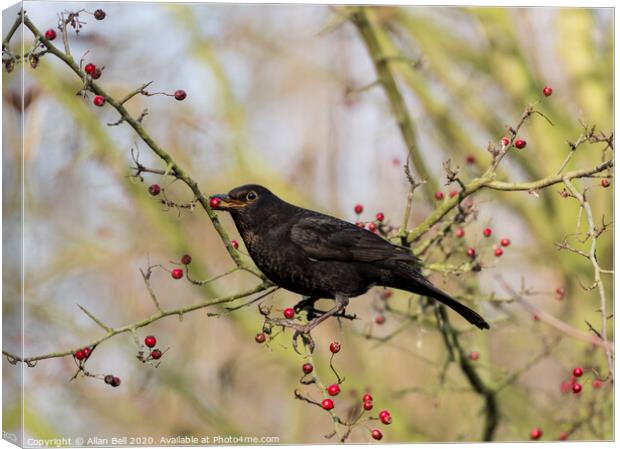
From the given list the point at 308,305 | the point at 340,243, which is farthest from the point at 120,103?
the point at 308,305

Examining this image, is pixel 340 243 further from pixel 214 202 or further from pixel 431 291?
pixel 214 202

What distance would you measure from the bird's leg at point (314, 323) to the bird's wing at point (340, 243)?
22 centimetres

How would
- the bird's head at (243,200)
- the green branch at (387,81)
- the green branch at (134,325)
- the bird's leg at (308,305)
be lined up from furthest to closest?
the green branch at (387,81)
the bird's leg at (308,305)
the bird's head at (243,200)
the green branch at (134,325)

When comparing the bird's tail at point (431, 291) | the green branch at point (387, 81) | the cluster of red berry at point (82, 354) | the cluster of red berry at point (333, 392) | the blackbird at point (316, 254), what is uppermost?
the green branch at point (387, 81)

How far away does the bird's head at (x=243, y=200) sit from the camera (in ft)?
15.2

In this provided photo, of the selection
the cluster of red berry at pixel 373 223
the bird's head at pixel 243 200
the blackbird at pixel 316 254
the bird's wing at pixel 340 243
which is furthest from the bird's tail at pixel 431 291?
the bird's head at pixel 243 200

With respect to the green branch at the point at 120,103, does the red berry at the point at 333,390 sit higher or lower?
lower

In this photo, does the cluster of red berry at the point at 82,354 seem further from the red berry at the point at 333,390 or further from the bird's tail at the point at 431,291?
the bird's tail at the point at 431,291

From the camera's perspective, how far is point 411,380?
906 cm

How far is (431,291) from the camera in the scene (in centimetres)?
465

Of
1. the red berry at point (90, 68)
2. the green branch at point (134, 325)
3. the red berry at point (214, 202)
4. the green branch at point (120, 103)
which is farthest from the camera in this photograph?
the red berry at point (214, 202)

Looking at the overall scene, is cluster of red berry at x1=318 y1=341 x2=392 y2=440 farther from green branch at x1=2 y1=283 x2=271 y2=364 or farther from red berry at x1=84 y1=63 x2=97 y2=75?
red berry at x1=84 y1=63 x2=97 y2=75

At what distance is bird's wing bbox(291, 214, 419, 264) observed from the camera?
464 centimetres

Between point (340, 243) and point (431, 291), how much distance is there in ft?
1.66
